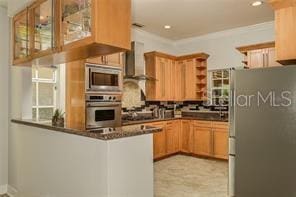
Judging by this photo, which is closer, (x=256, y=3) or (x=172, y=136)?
(x=256, y=3)

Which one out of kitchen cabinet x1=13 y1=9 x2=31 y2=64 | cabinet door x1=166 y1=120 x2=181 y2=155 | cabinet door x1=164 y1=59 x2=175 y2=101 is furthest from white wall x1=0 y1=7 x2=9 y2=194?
cabinet door x1=164 y1=59 x2=175 y2=101

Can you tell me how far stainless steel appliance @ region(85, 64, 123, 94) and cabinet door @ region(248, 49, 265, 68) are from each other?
263cm

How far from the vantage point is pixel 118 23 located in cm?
183

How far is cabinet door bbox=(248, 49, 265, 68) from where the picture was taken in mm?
4562

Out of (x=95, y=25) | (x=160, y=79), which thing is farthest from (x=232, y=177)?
(x=160, y=79)

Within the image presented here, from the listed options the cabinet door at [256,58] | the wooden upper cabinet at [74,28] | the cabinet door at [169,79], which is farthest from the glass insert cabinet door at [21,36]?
the cabinet door at [256,58]

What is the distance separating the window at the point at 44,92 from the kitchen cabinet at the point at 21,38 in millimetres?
879

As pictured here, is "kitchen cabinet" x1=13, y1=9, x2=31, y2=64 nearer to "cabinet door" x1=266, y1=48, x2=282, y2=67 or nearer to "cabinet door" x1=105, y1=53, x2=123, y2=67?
"cabinet door" x1=105, y1=53, x2=123, y2=67

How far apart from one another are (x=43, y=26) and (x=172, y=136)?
3.75 meters

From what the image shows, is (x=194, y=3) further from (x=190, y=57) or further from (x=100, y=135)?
(x=100, y=135)

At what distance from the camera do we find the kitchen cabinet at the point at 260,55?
4445mm

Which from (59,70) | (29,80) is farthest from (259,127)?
(59,70)

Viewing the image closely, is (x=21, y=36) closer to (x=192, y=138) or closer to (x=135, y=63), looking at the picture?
(x=135, y=63)

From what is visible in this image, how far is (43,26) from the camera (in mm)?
2361
